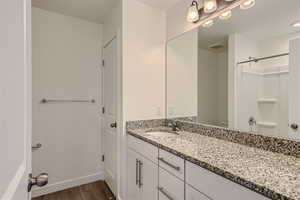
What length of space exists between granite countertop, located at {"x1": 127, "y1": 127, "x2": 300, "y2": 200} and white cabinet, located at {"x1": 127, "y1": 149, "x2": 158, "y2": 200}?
0.29 metres

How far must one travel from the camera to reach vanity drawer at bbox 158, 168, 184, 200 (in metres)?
1.07

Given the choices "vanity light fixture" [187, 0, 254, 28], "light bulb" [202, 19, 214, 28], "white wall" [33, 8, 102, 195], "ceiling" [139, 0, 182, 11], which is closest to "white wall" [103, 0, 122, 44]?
"white wall" [33, 8, 102, 195]

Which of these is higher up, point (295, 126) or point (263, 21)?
point (263, 21)

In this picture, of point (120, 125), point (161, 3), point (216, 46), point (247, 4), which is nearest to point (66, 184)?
point (120, 125)

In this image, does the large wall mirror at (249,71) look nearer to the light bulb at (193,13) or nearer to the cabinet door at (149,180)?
the light bulb at (193,13)

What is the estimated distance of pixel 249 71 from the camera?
135 centimetres

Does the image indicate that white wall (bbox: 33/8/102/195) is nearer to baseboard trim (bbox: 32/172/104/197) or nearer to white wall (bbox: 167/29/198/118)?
baseboard trim (bbox: 32/172/104/197)

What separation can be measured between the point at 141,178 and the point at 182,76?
1256 mm

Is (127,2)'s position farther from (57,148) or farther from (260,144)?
(57,148)

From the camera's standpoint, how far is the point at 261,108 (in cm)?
126

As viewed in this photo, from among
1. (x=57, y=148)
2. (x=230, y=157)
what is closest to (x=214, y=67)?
(x=230, y=157)

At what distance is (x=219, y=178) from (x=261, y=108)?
75cm

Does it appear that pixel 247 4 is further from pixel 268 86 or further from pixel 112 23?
pixel 112 23

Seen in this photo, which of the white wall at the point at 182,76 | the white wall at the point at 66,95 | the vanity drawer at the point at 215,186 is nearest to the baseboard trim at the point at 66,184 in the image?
the white wall at the point at 66,95
